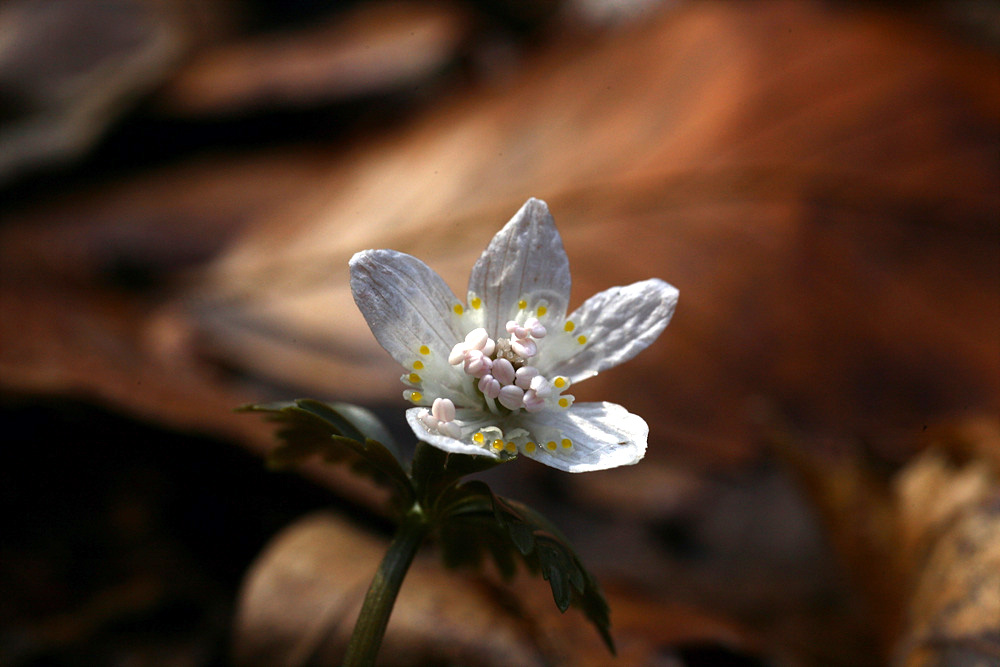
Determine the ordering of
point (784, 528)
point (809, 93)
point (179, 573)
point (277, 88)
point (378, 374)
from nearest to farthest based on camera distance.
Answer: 1. point (179, 573)
2. point (784, 528)
3. point (378, 374)
4. point (809, 93)
5. point (277, 88)

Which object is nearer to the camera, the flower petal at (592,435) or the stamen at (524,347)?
the flower petal at (592,435)

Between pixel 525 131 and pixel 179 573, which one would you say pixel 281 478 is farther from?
pixel 525 131

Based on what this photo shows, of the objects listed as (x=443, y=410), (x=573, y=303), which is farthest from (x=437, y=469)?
(x=573, y=303)

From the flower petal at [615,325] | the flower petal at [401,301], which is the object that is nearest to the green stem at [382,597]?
the flower petal at [401,301]

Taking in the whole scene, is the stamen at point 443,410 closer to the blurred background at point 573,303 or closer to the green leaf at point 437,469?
the green leaf at point 437,469

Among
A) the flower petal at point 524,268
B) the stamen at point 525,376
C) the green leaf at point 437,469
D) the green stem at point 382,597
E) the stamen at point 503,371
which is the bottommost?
the green stem at point 382,597

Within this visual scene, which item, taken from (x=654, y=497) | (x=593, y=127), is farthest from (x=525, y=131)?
(x=654, y=497)
